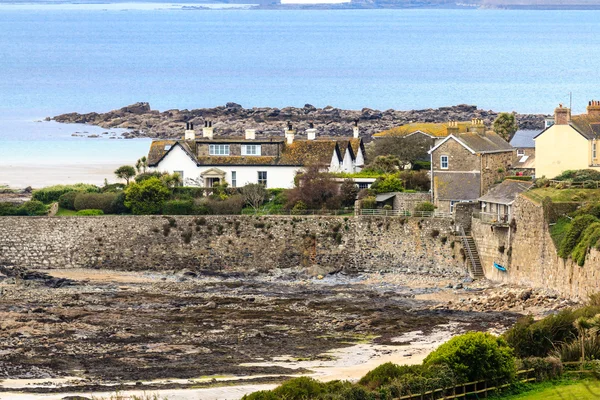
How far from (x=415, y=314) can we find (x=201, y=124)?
235 ft

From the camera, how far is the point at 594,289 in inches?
1710

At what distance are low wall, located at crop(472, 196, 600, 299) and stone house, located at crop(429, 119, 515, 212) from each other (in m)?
2.13

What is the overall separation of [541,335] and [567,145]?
20.3 m

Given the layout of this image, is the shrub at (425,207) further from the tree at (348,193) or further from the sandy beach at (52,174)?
the sandy beach at (52,174)

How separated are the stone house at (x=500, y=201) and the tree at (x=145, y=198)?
12.7 meters

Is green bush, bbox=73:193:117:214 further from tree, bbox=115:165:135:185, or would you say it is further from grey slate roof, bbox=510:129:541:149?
grey slate roof, bbox=510:129:541:149

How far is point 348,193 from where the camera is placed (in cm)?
5747

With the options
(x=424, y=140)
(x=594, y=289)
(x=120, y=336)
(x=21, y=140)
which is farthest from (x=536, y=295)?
(x=21, y=140)

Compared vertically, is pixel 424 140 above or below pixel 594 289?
above

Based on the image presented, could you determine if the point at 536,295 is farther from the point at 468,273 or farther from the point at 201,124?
the point at 201,124

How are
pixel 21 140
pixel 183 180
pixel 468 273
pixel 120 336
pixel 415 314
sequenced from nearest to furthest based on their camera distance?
pixel 120 336, pixel 415 314, pixel 468 273, pixel 183 180, pixel 21 140

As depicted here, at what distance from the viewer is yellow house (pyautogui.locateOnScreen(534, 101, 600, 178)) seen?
55.1m

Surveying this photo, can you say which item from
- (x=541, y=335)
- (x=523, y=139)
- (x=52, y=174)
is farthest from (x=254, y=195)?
(x=52, y=174)

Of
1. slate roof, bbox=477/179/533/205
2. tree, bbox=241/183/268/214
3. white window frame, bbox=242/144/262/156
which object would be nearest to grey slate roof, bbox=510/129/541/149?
white window frame, bbox=242/144/262/156
